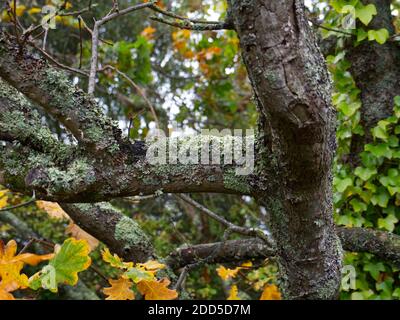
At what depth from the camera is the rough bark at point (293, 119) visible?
74 centimetres

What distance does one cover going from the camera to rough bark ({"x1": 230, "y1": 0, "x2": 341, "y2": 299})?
74 centimetres

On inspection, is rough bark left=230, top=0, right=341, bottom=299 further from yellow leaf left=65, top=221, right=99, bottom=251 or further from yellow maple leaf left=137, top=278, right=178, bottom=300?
yellow leaf left=65, top=221, right=99, bottom=251

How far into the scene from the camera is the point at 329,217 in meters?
1.11

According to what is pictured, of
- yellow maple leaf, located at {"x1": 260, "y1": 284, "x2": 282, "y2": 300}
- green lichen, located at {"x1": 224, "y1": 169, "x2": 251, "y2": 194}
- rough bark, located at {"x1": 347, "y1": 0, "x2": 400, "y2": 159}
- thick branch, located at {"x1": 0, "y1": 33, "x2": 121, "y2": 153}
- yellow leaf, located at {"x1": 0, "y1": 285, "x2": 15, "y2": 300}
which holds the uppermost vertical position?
rough bark, located at {"x1": 347, "y1": 0, "x2": 400, "y2": 159}

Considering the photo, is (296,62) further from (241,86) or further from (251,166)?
(241,86)

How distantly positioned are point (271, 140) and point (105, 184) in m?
0.35

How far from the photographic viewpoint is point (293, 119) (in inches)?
31.0

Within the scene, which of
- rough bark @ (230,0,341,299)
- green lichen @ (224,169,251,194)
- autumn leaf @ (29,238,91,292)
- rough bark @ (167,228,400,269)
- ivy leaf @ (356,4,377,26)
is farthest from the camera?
ivy leaf @ (356,4,377,26)

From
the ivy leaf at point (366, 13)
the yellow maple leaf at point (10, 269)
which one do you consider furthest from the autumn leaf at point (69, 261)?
the ivy leaf at point (366, 13)

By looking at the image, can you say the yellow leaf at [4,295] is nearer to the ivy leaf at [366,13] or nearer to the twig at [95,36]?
the twig at [95,36]

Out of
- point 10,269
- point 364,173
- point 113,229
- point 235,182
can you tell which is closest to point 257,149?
point 235,182

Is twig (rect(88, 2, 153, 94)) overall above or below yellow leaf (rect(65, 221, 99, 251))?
above

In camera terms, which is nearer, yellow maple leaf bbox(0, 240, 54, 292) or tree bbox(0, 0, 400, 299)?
tree bbox(0, 0, 400, 299)

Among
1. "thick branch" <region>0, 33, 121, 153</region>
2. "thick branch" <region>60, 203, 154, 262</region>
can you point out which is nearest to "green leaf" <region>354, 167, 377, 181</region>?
"thick branch" <region>60, 203, 154, 262</region>
